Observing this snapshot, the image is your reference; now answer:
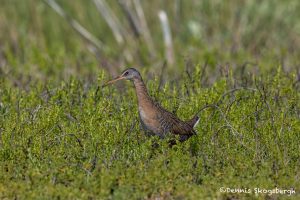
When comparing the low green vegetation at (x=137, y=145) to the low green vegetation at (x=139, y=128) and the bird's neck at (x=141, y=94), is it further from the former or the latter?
the bird's neck at (x=141, y=94)

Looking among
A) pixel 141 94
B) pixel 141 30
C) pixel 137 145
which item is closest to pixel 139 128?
pixel 141 94

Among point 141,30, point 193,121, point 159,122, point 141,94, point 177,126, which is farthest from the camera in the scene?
point 141,30

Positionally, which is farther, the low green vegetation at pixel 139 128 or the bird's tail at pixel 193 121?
the bird's tail at pixel 193 121

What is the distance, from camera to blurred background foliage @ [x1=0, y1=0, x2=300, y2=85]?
14016 millimetres

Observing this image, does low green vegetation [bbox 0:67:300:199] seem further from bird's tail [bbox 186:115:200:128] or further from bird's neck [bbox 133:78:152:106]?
bird's neck [bbox 133:78:152:106]

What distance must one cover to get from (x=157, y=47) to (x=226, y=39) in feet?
4.28

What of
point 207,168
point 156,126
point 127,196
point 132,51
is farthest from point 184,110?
point 132,51

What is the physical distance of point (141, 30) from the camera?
14344 millimetres

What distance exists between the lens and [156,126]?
774cm

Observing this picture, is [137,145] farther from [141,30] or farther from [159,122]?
→ [141,30]

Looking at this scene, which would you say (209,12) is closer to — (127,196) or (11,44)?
(11,44)

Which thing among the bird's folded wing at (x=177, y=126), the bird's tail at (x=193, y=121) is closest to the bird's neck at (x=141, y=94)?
the bird's folded wing at (x=177, y=126)

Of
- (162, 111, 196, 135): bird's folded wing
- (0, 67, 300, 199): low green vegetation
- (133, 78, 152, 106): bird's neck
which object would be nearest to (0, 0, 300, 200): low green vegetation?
(0, 67, 300, 199): low green vegetation

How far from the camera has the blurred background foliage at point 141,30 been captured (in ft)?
46.0
